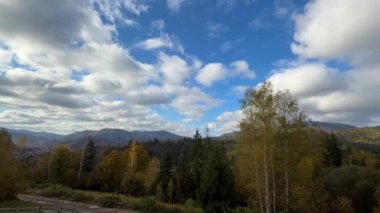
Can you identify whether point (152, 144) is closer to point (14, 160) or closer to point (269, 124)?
point (14, 160)

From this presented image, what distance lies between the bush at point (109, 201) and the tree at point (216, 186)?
14036mm

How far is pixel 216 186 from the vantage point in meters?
31.0

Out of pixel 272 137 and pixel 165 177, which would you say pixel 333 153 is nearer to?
pixel 165 177

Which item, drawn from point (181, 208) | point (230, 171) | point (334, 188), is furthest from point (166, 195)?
point (334, 188)

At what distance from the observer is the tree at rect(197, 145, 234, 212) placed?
30.8 metres

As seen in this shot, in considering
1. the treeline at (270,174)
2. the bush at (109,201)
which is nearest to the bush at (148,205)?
the bush at (109,201)

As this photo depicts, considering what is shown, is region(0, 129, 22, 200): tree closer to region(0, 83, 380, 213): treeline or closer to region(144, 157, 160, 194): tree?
region(0, 83, 380, 213): treeline

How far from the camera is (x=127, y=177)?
56656 mm

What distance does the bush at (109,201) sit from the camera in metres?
40.5

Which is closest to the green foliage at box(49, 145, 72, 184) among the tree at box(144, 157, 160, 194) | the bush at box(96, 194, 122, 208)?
the tree at box(144, 157, 160, 194)

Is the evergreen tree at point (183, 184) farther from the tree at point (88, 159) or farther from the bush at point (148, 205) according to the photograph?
the tree at point (88, 159)

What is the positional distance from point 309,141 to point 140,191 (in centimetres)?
3764

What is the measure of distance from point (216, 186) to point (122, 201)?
15.9m

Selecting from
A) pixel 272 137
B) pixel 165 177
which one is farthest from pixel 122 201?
pixel 272 137
